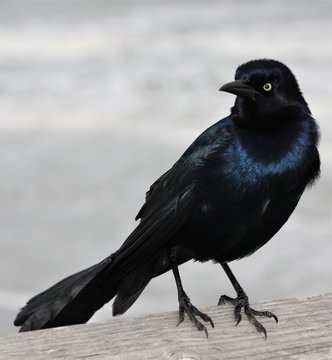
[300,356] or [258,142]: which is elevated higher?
[258,142]

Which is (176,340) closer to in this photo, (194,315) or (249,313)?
(194,315)

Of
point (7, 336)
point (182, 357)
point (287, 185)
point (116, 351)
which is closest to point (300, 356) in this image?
point (182, 357)

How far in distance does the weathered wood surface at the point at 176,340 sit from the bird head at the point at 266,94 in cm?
72

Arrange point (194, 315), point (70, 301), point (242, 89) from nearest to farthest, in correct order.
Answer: point (194, 315)
point (70, 301)
point (242, 89)

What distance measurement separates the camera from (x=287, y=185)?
97.0 inches

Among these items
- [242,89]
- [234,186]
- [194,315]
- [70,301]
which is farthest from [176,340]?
[242,89]

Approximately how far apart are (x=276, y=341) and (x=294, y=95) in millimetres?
925

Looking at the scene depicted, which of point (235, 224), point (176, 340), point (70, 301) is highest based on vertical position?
point (235, 224)

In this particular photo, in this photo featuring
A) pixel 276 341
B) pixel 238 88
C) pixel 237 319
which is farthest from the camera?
pixel 238 88

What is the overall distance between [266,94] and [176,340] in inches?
37.1

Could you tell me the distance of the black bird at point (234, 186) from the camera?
2441mm

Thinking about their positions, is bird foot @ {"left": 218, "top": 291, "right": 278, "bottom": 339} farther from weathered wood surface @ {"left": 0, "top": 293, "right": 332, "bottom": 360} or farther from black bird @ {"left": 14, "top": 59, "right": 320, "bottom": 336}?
black bird @ {"left": 14, "top": 59, "right": 320, "bottom": 336}

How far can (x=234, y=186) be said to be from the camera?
8.09 ft

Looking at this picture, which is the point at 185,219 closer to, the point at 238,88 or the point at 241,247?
the point at 241,247
